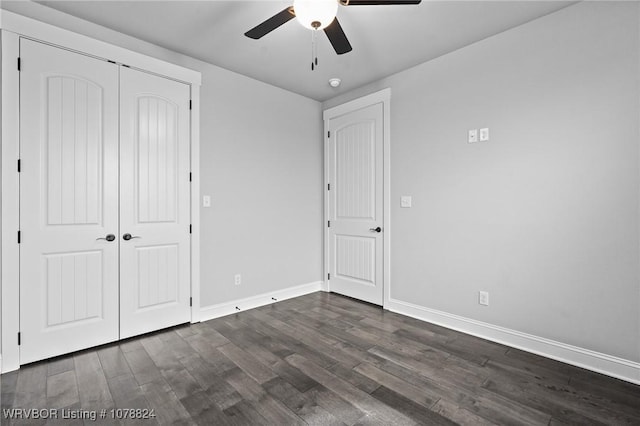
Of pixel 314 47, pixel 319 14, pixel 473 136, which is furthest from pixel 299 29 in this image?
pixel 473 136

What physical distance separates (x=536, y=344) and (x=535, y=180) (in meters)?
1.33

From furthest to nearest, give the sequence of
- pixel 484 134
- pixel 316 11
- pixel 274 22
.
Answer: pixel 484 134 < pixel 274 22 < pixel 316 11

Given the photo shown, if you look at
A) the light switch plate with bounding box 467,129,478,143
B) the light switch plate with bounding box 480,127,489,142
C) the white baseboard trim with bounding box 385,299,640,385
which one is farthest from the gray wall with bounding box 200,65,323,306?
the light switch plate with bounding box 480,127,489,142

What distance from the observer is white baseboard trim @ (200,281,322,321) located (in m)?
3.26

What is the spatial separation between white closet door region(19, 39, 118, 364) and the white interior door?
2.50m

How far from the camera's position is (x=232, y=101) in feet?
11.4

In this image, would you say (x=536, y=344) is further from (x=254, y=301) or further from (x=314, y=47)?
(x=314, y=47)

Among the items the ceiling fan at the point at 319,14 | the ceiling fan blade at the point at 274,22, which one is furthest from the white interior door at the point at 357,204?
the ceiling fan blade at the point at 274,22

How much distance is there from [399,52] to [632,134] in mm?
1956

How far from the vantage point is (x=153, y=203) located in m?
2.88

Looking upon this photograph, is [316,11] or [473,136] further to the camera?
[473,136]

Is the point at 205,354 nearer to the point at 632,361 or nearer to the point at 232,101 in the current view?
the point at 232,101

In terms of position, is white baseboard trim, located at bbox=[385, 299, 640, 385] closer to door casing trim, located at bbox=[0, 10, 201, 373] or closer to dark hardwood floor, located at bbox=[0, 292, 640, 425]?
dark hardwood floor, located at bbox=[0, 292, 640, 425]

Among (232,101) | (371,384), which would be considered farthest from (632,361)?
(232,101)
